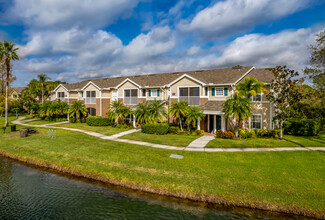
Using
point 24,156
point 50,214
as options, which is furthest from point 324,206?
point 24,156

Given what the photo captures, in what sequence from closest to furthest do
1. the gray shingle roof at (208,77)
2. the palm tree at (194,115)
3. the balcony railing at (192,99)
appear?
the palm tree at (194,115), the gray shingle roof at (208,77), the balcony railing at (192,99)

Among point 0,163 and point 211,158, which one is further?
point 0,163

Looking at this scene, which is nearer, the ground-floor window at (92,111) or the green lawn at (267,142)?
the green lawn at (267,142)

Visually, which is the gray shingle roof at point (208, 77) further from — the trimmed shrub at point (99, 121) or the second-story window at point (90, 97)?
the trimmed shrub at point (99, 121)

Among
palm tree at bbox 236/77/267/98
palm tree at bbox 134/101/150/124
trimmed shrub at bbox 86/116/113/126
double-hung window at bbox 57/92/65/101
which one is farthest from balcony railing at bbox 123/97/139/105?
double-hung window at bbox 57/92/65/101

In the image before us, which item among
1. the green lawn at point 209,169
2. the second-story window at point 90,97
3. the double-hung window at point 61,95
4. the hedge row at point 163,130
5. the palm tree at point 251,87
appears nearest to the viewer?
the green lawn at point 209,169

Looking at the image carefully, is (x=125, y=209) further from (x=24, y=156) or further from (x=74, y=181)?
(x=24, y=156)

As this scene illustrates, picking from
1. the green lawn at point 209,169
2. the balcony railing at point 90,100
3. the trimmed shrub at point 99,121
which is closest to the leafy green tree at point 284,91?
the green lawn at point 209,169

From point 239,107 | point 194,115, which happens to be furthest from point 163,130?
point 239,107

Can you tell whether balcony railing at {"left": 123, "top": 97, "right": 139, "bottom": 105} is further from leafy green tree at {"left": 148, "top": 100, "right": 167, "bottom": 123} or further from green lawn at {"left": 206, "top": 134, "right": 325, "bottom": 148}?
green lawn at {"left": 206, "top": 134, "right": 325, "bottom": 148}
